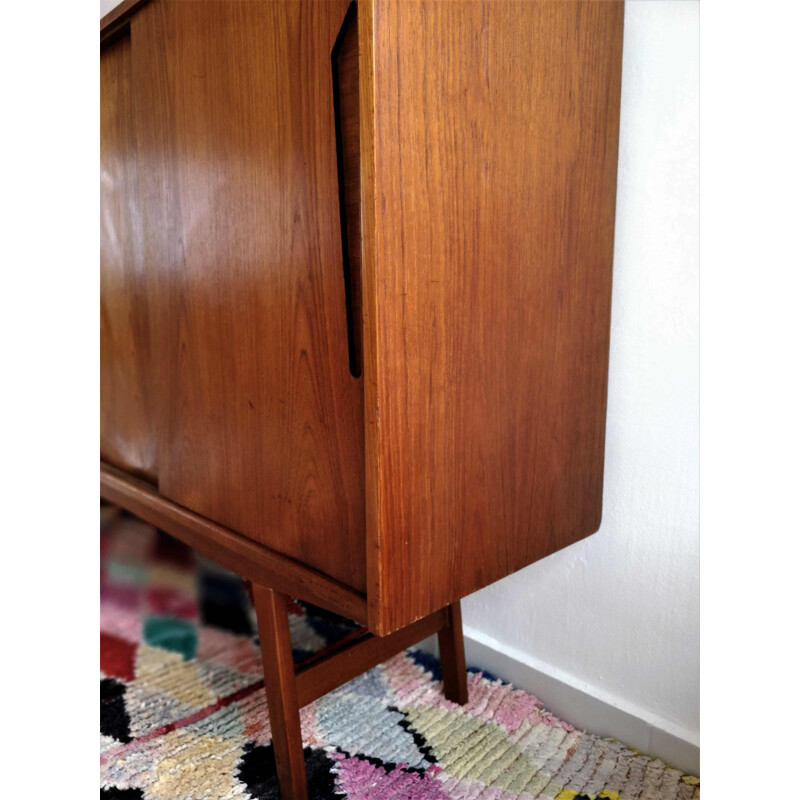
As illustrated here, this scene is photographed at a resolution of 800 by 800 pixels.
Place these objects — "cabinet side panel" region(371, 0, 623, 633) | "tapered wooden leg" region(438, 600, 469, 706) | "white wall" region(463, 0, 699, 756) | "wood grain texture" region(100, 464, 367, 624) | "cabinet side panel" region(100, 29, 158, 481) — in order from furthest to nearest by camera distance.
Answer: "tapered wooden leg" region(438, 600, 469, 706) → "cabinet side panel" region(100, 29, 158, 481) → "white wall" region(463, 0, 699, 756) → "wood grain texture" region(100, 464, 367, 624) → "cabinet side panel" region(371, 0, 623, 633)

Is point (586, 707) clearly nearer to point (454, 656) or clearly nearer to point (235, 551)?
point (454, 656)

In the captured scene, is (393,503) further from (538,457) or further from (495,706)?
(495,706)

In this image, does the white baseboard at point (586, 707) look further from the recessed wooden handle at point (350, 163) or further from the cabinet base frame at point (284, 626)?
the recessed wooden handle at point (350, 163)

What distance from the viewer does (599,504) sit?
1.38m

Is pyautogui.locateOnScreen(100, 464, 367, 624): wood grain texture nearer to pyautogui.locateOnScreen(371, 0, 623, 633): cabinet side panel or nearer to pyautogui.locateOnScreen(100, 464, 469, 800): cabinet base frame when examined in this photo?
pyautogui.locateOnScreen(100, 464, 469, 800): cabinet base frame

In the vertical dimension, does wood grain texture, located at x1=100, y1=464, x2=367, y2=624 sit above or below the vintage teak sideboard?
below

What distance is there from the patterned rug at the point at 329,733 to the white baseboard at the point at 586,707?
21mm

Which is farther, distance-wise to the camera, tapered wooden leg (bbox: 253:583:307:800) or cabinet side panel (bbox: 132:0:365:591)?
tapered wooden leg (bbox: 253:583:307:800)

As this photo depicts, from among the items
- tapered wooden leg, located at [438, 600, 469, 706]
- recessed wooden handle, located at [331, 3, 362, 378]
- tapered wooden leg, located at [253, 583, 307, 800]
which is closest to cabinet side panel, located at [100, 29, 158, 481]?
tapered wooden leg, located at [253, 583, 307, 800]

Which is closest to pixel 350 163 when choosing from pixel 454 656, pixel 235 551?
pixel 235 551

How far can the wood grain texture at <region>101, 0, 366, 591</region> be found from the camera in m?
1.02

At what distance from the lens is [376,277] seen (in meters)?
0.90

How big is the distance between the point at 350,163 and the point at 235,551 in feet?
2.30
